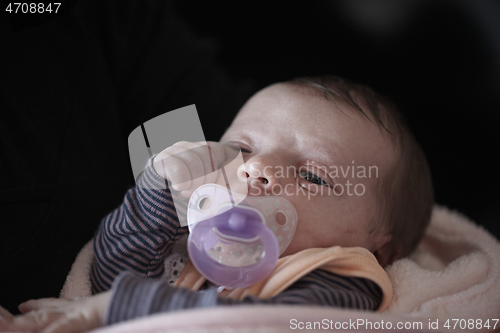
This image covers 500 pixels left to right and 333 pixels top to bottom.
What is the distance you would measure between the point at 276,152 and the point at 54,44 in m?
0.58

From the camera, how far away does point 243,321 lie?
0.58 meters

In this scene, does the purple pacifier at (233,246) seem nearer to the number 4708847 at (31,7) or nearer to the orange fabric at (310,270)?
the orange fabric at (310,270)

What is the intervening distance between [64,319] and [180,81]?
2.46 ft

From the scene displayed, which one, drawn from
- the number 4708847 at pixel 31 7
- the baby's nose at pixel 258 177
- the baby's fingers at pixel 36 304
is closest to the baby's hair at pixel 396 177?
the baby's nose at pixel 258 177

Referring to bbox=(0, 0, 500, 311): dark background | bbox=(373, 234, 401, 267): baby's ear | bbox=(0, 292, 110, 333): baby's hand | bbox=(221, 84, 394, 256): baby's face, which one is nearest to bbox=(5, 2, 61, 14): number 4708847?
bbox=(0, 0, 500, 311): dark background

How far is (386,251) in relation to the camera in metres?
1.09

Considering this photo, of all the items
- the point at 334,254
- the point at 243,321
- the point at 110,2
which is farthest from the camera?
the point at 110,2

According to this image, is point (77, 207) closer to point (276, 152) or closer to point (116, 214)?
point (116, 214)

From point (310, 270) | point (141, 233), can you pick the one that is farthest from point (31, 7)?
point (310, 270)

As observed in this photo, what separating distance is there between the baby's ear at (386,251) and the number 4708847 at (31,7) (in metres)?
0.95

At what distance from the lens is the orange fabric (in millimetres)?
789

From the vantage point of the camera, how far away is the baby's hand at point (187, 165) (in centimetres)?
84

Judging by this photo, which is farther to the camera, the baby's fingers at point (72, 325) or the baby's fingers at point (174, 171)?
the baby's fingers at point (174, 171)

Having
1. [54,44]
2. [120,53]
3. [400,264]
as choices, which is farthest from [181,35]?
[400,264]
